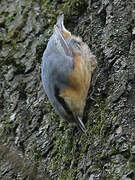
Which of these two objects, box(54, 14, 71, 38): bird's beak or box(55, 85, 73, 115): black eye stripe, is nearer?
box(55, 85, 73, 115): black eye stripe

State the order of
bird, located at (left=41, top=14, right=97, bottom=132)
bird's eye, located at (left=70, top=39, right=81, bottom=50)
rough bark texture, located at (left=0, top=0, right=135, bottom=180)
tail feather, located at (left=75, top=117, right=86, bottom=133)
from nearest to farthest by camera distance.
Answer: rough bark texture, located at (left=0, top=0, right=135, bottom=180), tail feather, located at (left=75, top=117, right=86, bottom=133), bird, located at (left=41, top=14, right=97, bottom=132), bird's eye, located at (left=70, top=39, right=81, bottom=50)

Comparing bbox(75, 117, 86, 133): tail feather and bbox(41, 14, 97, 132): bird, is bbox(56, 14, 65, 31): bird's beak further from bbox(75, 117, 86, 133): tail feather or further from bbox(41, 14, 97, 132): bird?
bbox(75, 117, 86, 133): tail feather

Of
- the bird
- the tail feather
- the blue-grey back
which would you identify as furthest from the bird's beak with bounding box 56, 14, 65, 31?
the tail feather

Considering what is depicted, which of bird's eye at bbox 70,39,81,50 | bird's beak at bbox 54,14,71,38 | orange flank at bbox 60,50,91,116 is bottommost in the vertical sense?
orange flank at bbox 60,50,91,116

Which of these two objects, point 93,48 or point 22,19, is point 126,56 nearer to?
point 93,48

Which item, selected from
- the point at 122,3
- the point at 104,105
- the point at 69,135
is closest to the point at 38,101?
the point at 69,135

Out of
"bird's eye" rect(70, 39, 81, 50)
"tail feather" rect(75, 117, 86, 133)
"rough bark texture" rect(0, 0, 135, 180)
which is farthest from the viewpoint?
"bird's eye" rect(70, 39, 81, 50)

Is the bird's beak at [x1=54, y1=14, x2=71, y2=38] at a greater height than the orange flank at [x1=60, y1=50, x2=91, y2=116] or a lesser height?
greater
